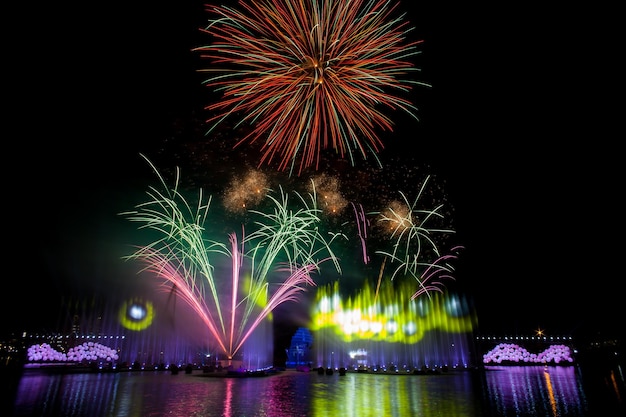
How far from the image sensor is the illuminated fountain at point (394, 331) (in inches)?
1881

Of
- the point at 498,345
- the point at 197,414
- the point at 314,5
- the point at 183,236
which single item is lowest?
the point at 197,414

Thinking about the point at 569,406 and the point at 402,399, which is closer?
the point at 569,406

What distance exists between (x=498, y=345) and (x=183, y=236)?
1899 inches

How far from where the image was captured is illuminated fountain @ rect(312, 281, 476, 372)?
4778 centimetres

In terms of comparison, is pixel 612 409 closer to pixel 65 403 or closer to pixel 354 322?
pixel 65 403

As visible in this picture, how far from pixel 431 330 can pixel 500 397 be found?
121 feet

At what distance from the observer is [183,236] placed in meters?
24.4

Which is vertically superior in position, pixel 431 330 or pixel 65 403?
pixel 431 330

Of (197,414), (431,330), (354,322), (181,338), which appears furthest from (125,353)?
(197,414)

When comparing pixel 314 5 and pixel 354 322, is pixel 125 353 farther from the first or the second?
pixel 314 5

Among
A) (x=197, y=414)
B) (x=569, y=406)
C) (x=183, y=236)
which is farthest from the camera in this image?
(x=183, y=236)

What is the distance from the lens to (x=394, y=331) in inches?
1917

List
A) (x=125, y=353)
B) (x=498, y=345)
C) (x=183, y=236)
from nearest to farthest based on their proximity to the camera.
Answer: (x=183, y=236) → (x=125, y=353) → (x=498, y=345)

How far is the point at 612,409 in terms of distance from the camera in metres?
10.7
